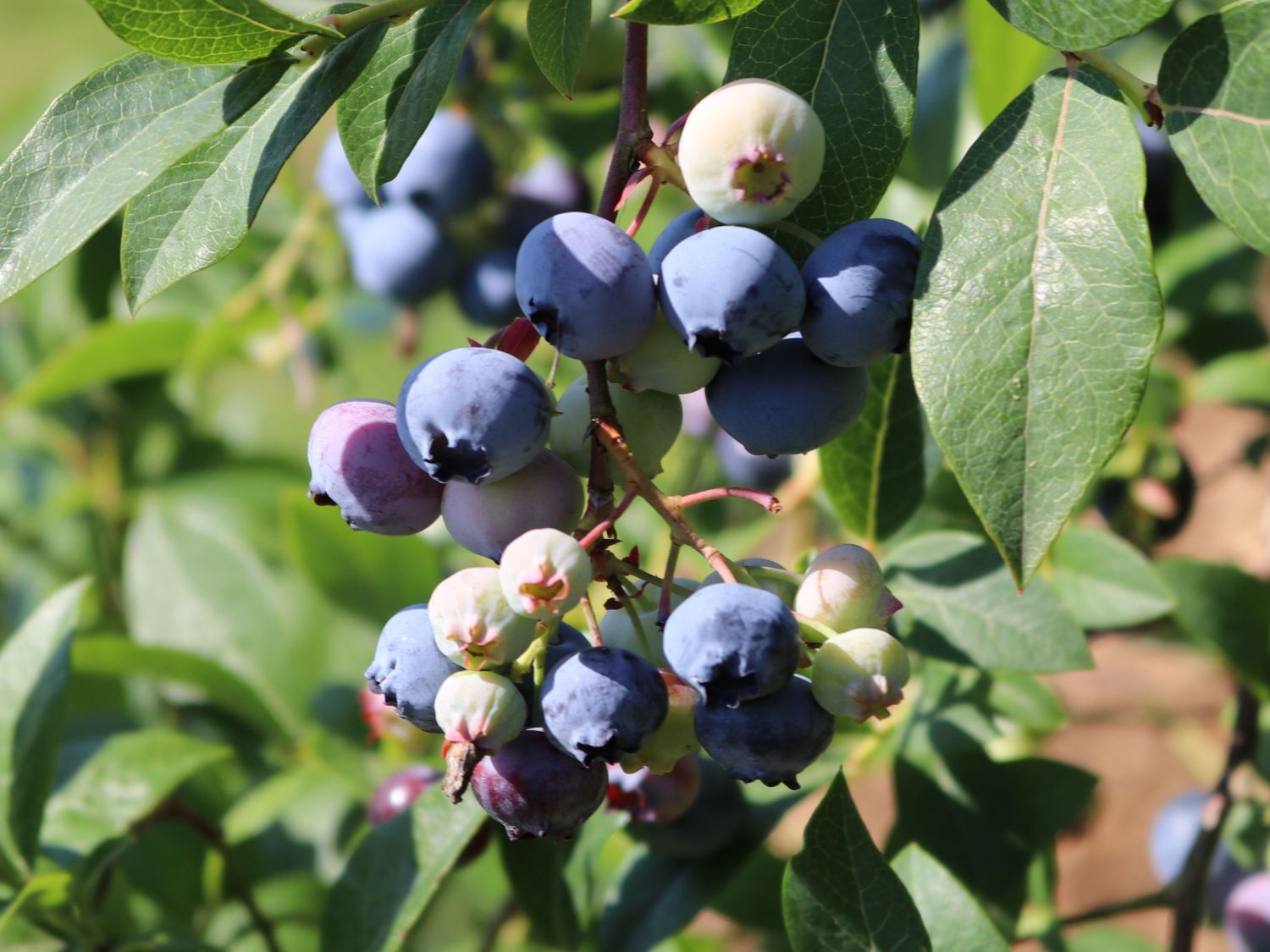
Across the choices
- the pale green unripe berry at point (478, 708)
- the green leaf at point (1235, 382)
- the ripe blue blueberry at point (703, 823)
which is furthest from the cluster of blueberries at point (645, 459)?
the green leaf at point (1235, 382)

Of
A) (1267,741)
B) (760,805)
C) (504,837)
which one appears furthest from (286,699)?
(1267,741)

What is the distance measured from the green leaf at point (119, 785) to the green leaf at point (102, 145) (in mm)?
679

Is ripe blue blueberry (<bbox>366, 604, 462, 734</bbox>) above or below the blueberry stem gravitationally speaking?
below

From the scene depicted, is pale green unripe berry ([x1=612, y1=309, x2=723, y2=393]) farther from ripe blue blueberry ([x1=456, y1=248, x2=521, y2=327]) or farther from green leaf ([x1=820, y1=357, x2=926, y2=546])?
ripe blue blueberry ([x1=456, y1=248, x2=521, y2=327])

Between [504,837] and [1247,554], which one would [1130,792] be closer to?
[1247,554]

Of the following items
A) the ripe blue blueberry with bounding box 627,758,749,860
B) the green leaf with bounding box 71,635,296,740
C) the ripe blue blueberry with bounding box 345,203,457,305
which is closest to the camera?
the ripe blue blueberry with bounding box 627,758,749,860

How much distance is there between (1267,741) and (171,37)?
Answer: 1.51 metres

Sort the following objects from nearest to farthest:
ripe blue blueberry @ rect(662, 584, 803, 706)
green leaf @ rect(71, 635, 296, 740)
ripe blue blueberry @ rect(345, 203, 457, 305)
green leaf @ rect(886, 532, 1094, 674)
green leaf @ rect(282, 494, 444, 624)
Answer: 1. ripe blue blueberry @ rect(662, 584, 803, 706)
2. green leaf @ rect(886, 532, 1094, 674)
3. green leaf @ rect(71, 635, 296, 740)
4. green leaf @ rect(282, 494, 444, 624)
5. ripe blue blueberry @ rect(345, 203, 457, 305)

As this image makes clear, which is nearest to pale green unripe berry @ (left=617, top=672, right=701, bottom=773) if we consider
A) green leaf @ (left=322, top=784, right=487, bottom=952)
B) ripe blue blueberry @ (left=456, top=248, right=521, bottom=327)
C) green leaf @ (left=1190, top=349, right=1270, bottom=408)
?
green leaf @ (left=322, top=784, right=487, bottom=952)

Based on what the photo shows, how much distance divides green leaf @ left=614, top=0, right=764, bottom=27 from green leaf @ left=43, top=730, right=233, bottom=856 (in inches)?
35.7

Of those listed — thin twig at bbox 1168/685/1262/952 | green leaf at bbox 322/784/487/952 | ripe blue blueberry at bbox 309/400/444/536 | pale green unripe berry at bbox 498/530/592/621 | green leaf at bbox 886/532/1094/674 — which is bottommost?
thin twig at bbox 1168/685/1262/952

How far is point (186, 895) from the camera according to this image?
147 centimetres

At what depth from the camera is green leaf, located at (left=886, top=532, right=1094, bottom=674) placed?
41.5 inches

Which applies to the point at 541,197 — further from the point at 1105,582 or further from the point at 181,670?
the point at 1105,582
